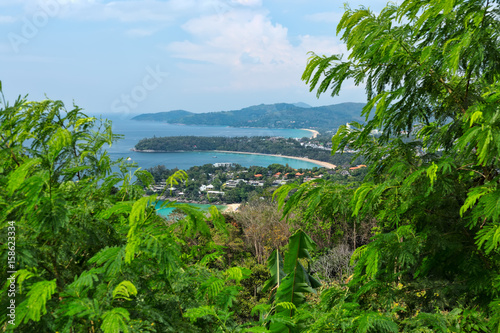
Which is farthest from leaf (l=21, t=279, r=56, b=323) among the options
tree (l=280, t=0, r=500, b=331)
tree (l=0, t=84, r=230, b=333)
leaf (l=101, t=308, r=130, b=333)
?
tree (l=280, t=0, r=500, b=331)

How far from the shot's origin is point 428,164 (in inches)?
101

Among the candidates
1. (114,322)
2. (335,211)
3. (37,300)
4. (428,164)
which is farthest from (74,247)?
(428,164)

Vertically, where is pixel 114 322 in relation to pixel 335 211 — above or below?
below

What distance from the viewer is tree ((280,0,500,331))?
2.29 m

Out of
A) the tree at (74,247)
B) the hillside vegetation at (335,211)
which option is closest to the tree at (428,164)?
the hillside vegetation at (335,211)

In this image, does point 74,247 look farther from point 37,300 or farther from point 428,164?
point 428,164

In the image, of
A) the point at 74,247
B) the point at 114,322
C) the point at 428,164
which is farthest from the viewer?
the point at 428,164

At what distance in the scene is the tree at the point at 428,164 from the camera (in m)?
2.29

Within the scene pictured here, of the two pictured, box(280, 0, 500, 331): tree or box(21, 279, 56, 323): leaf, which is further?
box(280, 0, 500, 331): tree

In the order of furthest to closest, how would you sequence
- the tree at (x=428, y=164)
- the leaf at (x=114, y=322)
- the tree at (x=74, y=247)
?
the tree at (x=428, y=164), the tree at (x=74, y=247), the leaf at (x=114, y=322)

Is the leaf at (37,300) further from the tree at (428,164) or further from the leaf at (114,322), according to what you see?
the tree at (428,164)

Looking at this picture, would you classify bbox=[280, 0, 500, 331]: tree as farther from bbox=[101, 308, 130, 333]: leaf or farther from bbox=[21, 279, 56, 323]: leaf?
bbox=[21, 279, 56, 323]: leaf

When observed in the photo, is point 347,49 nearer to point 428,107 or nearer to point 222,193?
point 428,107

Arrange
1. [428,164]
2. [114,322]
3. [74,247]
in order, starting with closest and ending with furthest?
[114,322] < [74,247] < [428,164]
